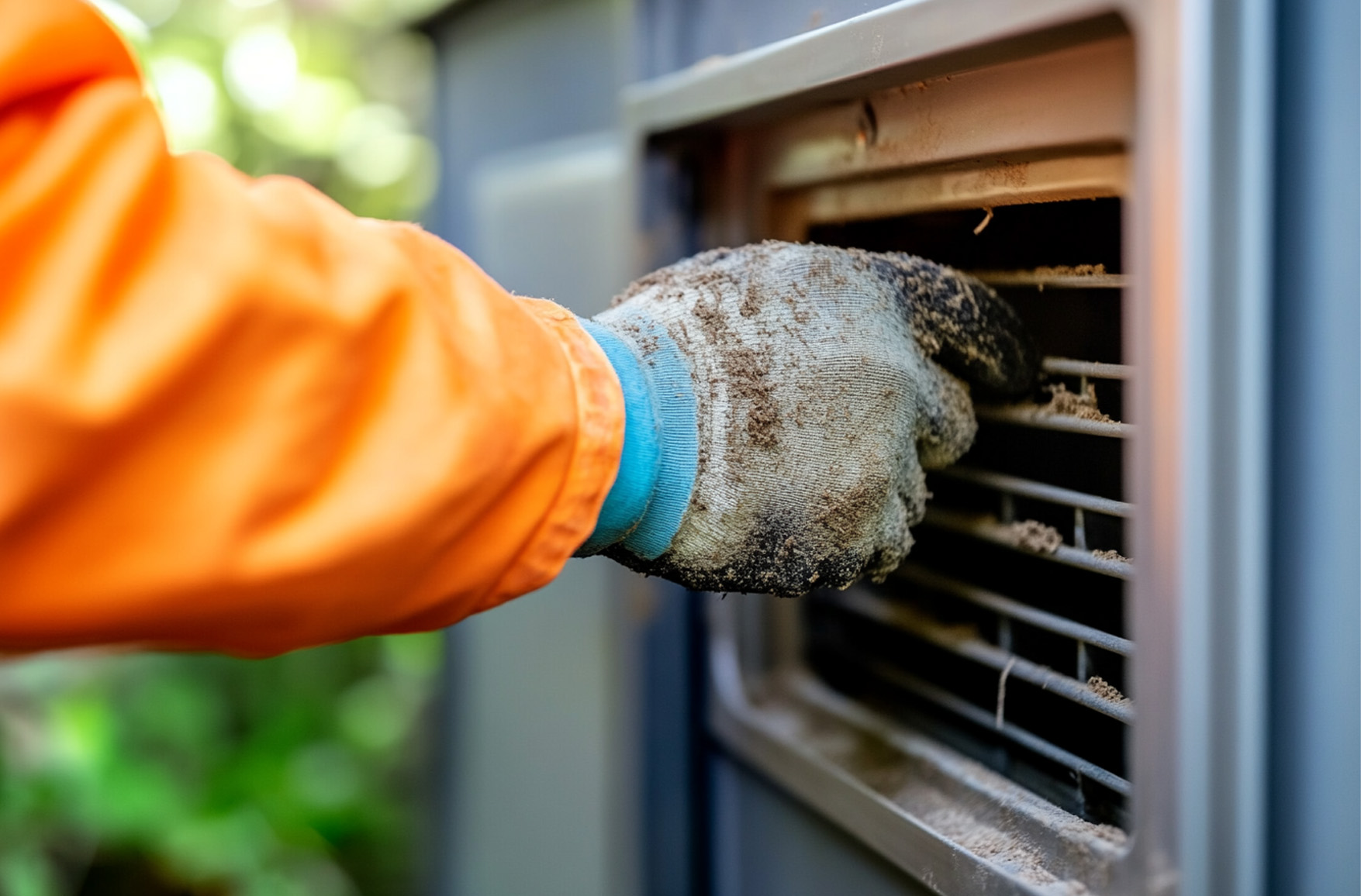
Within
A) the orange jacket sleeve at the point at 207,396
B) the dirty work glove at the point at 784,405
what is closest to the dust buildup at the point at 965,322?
the dirty work glove at the point at 784,405

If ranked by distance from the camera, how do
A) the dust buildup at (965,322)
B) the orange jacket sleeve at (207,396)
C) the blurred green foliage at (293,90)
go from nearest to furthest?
the orange jacket sleeve at (207,396) < the dust buildup at (965,322) < the blurred green foliage at (293,90)

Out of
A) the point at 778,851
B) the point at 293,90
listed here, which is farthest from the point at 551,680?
the point at 293,90

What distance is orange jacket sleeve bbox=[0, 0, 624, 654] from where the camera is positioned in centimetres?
56

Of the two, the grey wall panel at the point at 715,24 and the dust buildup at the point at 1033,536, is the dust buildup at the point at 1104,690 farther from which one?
the grey wall panel at the point at 715,24

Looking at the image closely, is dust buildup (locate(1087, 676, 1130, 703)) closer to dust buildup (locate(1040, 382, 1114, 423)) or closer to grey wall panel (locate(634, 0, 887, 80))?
dust buildup (locate(1040, 382, 1114, 423))

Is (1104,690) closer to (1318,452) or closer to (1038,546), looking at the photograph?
(1038,546)

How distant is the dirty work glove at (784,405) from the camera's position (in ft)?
2.70

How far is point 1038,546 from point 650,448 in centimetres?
33

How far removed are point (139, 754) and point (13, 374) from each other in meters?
2.33

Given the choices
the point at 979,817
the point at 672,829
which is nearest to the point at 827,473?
the point at 979,817

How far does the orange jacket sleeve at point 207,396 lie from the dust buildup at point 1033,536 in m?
0.42

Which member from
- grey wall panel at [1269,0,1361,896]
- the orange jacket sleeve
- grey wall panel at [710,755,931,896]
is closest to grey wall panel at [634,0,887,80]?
grey wall panel at [1269,0,1361,896]

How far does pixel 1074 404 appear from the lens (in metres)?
0.80

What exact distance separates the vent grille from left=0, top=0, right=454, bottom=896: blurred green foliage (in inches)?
53.4
